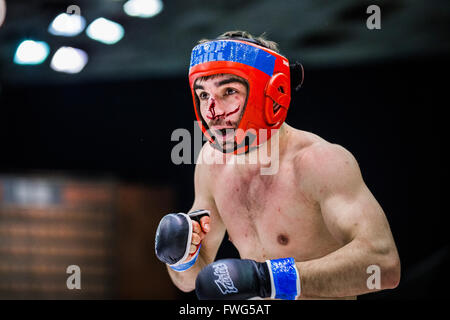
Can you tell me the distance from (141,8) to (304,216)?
4.84ft

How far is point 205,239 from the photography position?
2061mm

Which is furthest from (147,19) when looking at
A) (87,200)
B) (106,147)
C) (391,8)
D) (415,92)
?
(87,200)

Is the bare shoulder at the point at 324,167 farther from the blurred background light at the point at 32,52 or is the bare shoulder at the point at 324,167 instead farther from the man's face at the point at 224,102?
the blurred background light at the point at 32,52

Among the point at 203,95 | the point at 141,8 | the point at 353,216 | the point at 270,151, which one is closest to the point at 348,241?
the point at 353,216

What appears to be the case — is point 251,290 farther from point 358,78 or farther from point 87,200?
point 87,200

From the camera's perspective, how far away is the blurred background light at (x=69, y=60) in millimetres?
2877

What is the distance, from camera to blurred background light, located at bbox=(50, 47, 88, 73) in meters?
2.88

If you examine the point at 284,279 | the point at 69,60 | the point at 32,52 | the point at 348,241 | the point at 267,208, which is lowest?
the point at 284,279

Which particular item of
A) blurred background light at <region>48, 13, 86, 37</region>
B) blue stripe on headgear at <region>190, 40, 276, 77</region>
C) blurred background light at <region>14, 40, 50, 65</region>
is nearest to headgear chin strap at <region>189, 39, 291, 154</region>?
blue stripe on headgear at <region>190, 40, 276, 77</region>

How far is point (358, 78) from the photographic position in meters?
2.20

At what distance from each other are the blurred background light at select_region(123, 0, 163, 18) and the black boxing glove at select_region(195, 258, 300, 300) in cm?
154

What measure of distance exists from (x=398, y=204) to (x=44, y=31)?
212 cm

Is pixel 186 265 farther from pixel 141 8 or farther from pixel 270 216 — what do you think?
pixel 141 8

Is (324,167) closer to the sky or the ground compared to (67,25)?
closer to the ground
